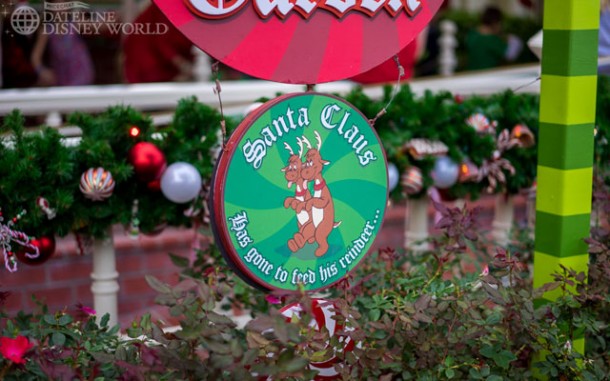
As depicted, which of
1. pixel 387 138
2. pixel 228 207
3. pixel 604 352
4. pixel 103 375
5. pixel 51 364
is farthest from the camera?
pixel 387 138

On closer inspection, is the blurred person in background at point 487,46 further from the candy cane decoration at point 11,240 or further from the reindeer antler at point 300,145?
the reindeer antler at point 300,145

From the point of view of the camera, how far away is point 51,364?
214 cm

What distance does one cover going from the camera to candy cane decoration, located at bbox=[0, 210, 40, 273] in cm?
287

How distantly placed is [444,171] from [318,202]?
1377mm

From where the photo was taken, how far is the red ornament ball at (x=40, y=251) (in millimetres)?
3176

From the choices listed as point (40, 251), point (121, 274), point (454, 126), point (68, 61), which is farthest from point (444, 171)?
point (68, 61)

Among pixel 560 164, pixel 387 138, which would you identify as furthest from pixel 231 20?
pixel 387 138

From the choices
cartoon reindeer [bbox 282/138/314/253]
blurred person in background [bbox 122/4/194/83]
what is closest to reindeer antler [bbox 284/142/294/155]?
cartoon reindeer [bbox 282/138/314/253]

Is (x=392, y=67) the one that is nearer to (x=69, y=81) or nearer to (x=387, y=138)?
(x=387, y=138)

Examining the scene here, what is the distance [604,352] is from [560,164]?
609 mm

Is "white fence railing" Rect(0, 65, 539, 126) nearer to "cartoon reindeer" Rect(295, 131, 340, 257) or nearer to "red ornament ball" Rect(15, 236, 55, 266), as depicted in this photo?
"red ornament ball" Rect(15, 236, 55, 266)

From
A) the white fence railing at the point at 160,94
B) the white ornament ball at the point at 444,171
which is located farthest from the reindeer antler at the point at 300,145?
the white fence railing at the point at 160,94

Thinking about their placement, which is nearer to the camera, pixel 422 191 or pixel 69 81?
pixel 422 191

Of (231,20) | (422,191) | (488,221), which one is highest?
(231,20)
